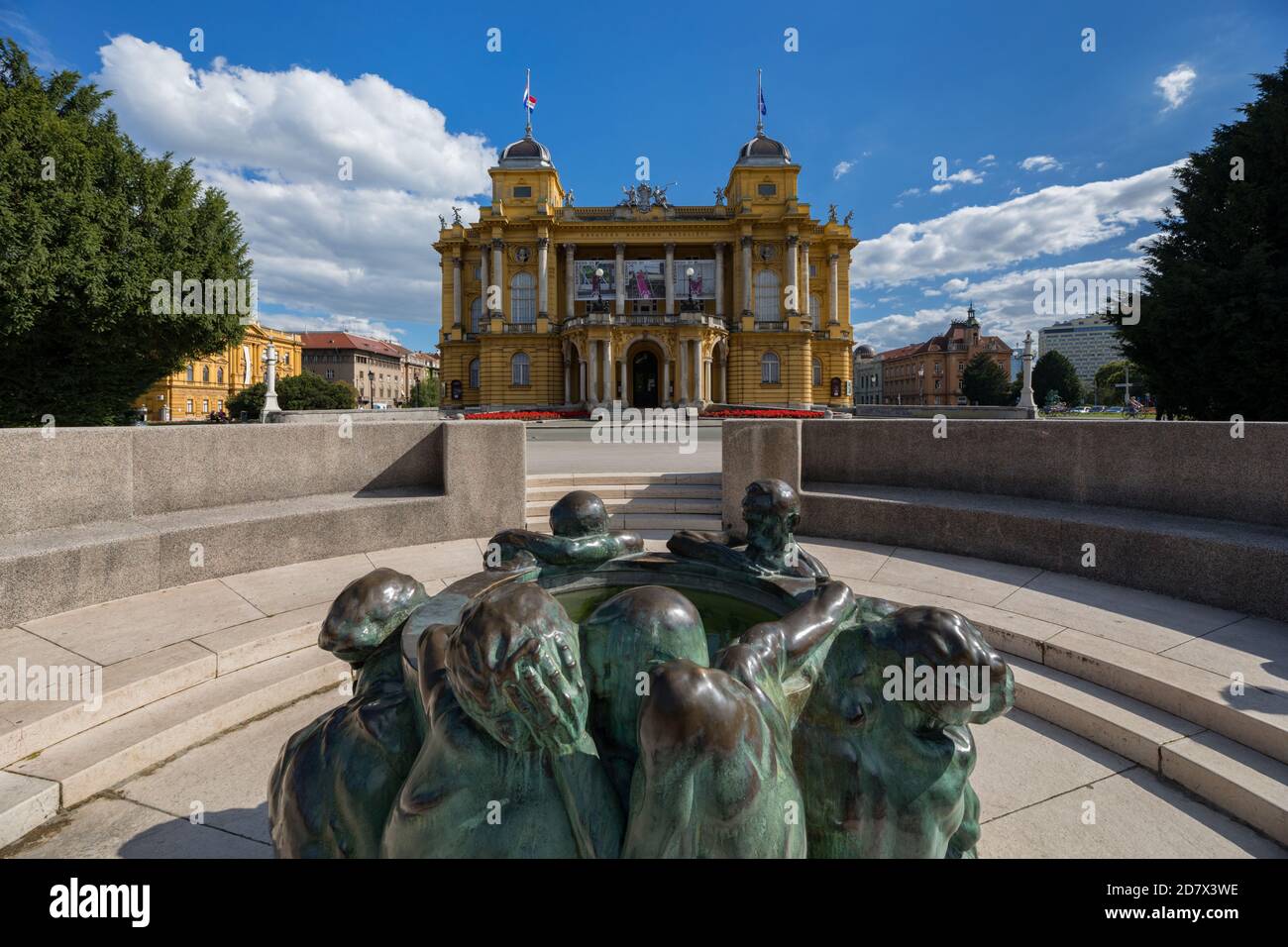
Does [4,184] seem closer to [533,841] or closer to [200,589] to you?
[200,589]

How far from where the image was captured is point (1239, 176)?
55.3 feet

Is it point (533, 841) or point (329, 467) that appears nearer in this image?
point (533, 841)

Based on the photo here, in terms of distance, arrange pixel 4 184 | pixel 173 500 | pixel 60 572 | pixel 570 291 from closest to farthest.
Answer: pixel 60 572, pixel 173 500, pixel 4 184, pixel 570 291

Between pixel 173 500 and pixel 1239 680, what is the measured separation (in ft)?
29.7

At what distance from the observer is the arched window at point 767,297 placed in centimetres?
5241

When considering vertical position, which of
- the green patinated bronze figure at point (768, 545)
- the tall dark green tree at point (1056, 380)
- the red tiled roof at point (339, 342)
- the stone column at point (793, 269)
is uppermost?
the red tiled roof at point (339, 342)

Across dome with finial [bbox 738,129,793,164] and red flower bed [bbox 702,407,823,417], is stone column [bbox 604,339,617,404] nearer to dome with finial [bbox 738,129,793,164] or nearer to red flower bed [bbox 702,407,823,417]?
red flower bed [bbox 702,407,823,417]

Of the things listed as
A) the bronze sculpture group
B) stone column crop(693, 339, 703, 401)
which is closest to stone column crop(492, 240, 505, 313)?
stone column crop(693, 339, 703, 401)

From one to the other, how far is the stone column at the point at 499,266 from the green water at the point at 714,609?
53.2 meters

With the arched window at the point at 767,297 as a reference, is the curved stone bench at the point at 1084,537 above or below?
below

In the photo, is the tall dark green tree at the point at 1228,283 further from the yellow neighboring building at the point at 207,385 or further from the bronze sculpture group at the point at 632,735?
the yellow neighboring building at the point at 207,385

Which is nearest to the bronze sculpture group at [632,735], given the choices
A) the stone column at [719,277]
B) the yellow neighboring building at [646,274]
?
the yellow neighboring building at [646,274]

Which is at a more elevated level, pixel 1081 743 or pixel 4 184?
pixel 4 184
